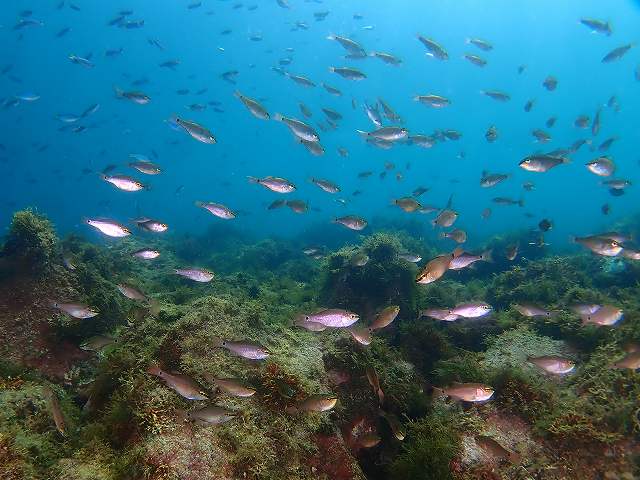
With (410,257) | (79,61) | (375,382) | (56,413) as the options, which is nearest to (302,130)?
(410,257)

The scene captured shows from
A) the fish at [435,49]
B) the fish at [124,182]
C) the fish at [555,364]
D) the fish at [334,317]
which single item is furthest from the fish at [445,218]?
the fish at [435,49]

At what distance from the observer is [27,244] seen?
7.74m

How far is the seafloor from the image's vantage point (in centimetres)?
402

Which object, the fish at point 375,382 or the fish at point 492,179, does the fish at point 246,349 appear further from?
the fish at point 492,179

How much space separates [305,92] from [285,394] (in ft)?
462

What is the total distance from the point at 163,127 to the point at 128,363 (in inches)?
6399

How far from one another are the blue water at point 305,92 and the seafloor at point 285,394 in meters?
69.3

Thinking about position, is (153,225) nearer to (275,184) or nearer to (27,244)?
(27,244)

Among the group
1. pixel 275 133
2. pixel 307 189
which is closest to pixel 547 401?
pixel 307 189

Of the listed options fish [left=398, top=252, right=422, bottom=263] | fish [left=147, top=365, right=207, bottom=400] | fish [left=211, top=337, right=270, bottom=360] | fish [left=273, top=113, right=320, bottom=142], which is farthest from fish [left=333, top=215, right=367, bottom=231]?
fish [left=147, top=365, right=207, bottom=400]

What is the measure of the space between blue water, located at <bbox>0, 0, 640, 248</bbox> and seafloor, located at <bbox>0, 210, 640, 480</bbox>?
227ft

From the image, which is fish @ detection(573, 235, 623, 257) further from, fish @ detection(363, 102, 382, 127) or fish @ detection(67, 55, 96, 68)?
fish @ detection(67, 55, 96, 68)

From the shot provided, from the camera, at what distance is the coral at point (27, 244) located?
301 inches

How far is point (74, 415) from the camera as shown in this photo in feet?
16.0
